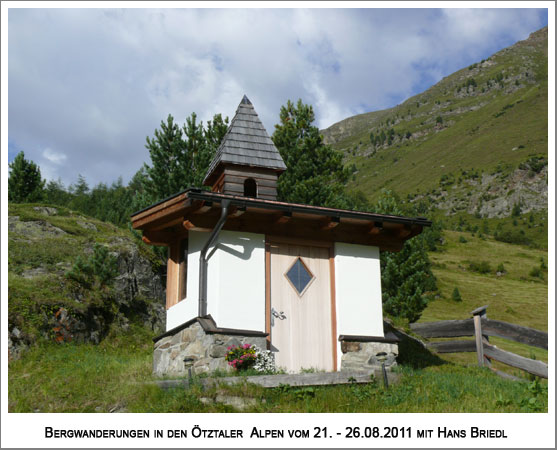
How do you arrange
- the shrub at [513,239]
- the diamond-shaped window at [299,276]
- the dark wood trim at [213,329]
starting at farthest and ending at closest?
the shrub at [513,239] → the diamond-shaped window at [299,276] → the dark wood trim at [213,329]

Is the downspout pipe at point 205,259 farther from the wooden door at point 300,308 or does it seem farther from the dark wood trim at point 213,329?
the wooden door at point 300,308

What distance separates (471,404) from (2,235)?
9.33 m

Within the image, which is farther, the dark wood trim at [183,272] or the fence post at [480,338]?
the fence post at [480,338]

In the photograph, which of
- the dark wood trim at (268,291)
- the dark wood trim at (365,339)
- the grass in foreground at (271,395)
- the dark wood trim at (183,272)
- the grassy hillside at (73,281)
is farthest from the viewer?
the grassy hillside at (73,281)

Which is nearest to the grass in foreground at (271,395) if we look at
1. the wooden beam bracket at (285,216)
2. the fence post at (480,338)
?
the fence post at (480,338)

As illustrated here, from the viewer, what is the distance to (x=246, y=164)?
1294cm

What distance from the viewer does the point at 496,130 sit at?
487ft

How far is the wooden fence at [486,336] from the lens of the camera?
32.2 feet

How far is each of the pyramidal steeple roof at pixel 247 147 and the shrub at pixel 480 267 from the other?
4113 centimetres

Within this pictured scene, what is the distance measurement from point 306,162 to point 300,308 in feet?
43.6

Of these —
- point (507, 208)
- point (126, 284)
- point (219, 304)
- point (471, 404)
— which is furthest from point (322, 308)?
point (507, 208)

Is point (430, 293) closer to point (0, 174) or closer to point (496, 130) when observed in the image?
point (0, 174)

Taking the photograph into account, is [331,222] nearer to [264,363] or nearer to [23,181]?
[264,363]

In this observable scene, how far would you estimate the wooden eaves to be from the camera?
1041 cm
